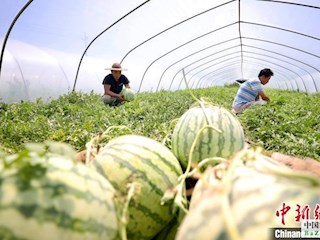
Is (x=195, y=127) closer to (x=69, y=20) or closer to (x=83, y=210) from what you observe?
(x=83, y=210)

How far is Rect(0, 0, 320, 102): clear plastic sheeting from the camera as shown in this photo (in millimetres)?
10555

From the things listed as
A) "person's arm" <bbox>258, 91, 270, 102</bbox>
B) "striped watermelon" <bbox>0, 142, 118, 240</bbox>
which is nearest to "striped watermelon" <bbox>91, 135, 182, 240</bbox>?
"striped watermelon" <bbox>0, 142, 118, 240</bbox>

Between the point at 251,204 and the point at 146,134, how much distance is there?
3.59 m

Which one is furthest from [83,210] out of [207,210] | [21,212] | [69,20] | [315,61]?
[315,61]

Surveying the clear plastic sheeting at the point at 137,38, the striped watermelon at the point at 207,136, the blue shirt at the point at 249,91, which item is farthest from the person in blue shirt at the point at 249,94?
the striped watermelon at the point at 207,136

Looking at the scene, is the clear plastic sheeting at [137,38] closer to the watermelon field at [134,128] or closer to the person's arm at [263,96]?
the watermelon field at [134,128]

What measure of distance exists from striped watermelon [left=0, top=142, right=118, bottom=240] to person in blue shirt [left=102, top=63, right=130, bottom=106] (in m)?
9.34

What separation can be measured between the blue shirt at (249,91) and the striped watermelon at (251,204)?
7821 millimetres

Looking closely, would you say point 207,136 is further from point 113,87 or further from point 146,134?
point 113,87

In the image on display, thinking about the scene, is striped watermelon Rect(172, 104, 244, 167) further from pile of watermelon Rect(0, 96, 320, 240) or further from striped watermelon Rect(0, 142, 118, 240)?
striped watermelon Rect(0, 142, 118, 240)

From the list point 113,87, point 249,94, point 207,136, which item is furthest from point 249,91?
point 207,136

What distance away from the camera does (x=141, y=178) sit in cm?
125

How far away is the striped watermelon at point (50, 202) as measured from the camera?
0.78m

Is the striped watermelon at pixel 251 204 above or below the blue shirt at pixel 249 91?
above
